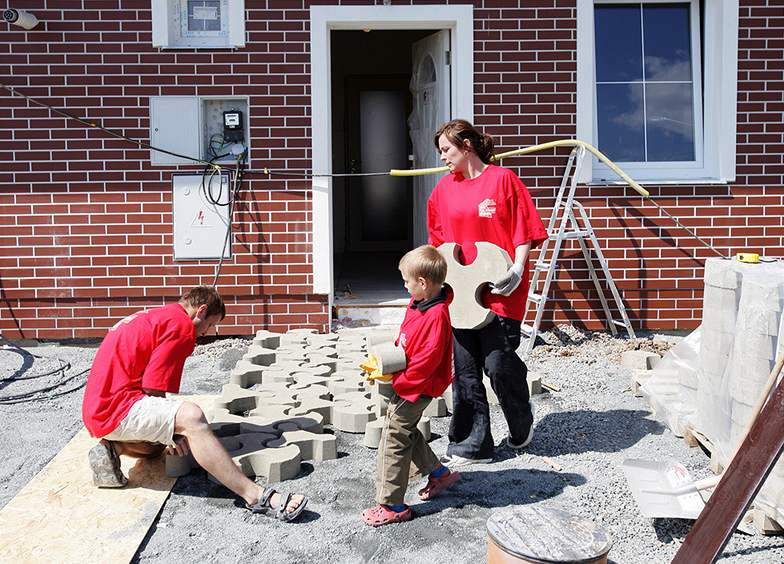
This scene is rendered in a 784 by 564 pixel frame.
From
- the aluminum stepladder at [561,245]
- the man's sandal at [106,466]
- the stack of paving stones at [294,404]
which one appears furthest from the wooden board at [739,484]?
the aluminum stepladder at [561,245]

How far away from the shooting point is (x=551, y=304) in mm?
7379

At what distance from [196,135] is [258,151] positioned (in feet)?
1.68

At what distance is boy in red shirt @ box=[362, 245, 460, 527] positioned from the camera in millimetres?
3740

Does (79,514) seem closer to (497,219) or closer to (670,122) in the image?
(497,219)

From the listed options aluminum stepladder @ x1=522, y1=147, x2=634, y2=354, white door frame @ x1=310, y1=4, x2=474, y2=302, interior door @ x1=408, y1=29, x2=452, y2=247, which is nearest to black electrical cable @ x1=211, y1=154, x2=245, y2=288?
white door frame @ x1=310, y1=4, x2=474, y2=302

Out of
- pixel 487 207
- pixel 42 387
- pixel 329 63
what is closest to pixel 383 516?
pixel 487 207

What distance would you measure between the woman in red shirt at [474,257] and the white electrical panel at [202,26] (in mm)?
3276

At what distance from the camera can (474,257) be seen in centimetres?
437

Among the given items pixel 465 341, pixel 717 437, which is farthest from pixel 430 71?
pixel 717 437

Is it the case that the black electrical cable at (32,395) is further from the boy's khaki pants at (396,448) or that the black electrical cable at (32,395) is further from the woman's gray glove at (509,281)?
the woman's gray glove at (509,281)

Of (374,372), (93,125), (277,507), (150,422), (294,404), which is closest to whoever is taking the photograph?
(374,372)

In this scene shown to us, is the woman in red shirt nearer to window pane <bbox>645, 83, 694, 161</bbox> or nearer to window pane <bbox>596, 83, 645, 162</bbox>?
window pane <bbox>596, 83, 645, 162</bbox>

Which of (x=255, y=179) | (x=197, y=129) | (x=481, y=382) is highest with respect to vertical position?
(x=197, y=129)

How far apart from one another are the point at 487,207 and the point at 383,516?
1.60m
